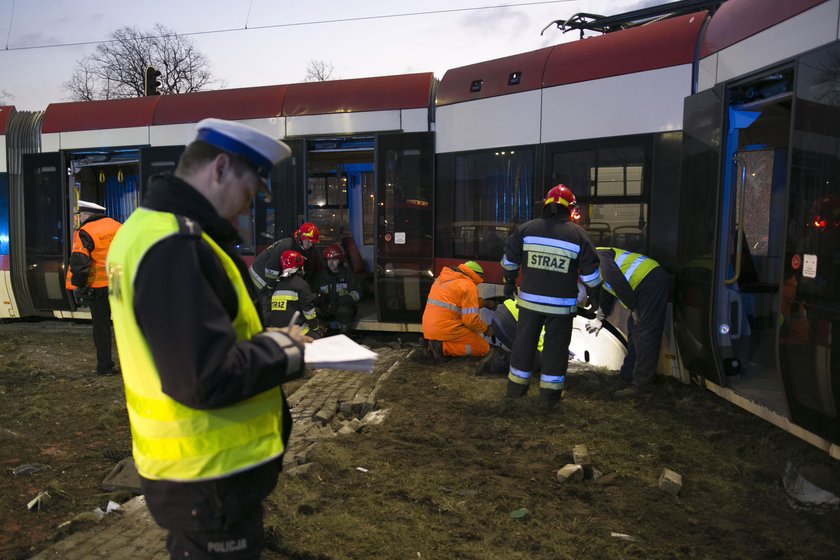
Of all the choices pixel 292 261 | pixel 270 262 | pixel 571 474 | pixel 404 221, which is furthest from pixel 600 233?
pixel 270 262

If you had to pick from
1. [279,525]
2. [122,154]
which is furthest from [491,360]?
[122,154]

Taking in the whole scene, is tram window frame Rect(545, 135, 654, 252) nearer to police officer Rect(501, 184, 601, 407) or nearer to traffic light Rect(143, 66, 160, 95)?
police officer Rect(501, 184, 601, 407)

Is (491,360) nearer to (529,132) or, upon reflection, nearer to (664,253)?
(664,253)

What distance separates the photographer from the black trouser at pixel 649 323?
553cm

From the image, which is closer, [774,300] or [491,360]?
[774,300]

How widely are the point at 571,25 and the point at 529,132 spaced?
1.96 m

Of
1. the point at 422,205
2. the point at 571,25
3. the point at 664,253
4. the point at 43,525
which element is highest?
the point at 571,25

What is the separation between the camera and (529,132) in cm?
682

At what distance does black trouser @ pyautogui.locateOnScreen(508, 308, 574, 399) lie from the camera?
5465 mm

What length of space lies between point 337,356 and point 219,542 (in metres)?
0.59

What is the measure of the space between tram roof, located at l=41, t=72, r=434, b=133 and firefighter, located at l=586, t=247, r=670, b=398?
3.43 meters

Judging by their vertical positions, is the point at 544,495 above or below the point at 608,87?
below

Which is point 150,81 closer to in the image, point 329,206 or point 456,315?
point 329,206

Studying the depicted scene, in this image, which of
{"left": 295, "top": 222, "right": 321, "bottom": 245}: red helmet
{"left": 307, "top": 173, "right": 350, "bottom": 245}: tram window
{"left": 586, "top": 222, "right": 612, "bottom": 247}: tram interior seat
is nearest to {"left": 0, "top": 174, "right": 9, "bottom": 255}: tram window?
{"left": 307, "top": 173, "right": 350, "bottom": 245}: tram window
